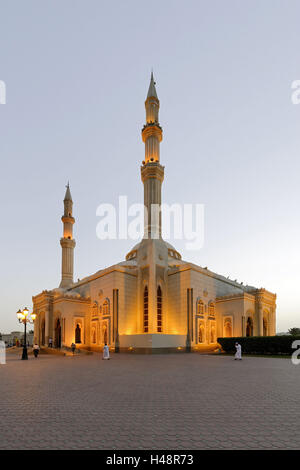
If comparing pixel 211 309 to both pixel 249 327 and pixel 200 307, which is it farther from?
pixel 249 327

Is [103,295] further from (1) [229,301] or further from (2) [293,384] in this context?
(2) [293,384]

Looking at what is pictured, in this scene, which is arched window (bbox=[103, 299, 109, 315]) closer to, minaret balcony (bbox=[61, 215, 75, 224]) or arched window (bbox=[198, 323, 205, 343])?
arched window (bbox=[198, 323, 205, 343])

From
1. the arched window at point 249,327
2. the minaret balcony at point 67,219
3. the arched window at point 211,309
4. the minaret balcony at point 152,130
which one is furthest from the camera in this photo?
the minaret balcony at point 67,219

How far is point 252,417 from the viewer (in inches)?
277

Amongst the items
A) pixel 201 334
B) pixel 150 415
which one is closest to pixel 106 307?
pixel 201 334

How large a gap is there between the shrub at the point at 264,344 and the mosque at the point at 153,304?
447 centimetres

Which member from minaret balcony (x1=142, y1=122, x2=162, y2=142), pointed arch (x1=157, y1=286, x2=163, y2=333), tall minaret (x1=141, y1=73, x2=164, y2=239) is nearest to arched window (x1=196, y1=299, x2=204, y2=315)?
pointed arch (x1=157, y1=286, x2=163, y2=333)

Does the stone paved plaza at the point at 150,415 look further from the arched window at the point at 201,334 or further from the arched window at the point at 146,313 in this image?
the arched window at the point at 201,334

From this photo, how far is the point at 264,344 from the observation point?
97.4 ft

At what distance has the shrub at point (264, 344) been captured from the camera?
28.2 m

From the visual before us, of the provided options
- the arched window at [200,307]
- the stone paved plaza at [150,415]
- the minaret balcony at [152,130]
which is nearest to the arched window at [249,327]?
the arched window at [200,307]

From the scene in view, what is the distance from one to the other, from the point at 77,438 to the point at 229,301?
35595 millimetres
